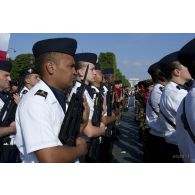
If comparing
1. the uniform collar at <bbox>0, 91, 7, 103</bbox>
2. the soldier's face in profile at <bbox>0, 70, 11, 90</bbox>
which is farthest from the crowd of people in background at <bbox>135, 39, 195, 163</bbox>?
the soldier's face in profile at <bbox>0, 70, 11, 90</bbox>

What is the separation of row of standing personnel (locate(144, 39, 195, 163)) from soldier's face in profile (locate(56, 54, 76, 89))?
0.78 metres

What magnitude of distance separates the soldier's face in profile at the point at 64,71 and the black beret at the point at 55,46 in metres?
0.06

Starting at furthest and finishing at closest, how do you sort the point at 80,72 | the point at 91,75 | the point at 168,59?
the point at 80,72 → the point at 91,75 → the point at 168,59

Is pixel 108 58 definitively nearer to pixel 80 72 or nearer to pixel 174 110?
pixel 80 72

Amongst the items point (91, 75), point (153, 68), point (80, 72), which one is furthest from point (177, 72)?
point (153, 68)

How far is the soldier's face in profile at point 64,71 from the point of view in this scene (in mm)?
2316

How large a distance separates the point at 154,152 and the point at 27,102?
2.80 meters

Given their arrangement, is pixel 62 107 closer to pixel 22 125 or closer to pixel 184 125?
pixel 22 125

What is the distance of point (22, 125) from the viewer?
1994mm

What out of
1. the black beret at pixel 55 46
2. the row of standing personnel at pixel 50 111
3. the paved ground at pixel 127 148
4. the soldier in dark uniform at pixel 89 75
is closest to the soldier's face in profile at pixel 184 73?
the soldier in dark uniform at pixel 89 75

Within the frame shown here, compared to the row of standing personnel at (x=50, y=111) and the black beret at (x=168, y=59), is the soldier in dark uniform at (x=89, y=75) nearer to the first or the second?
the black beret at (x=168, y=59)

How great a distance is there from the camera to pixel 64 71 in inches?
91.6

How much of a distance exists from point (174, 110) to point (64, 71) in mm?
1580

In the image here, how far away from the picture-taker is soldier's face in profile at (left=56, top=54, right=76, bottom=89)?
2316 millimetres
